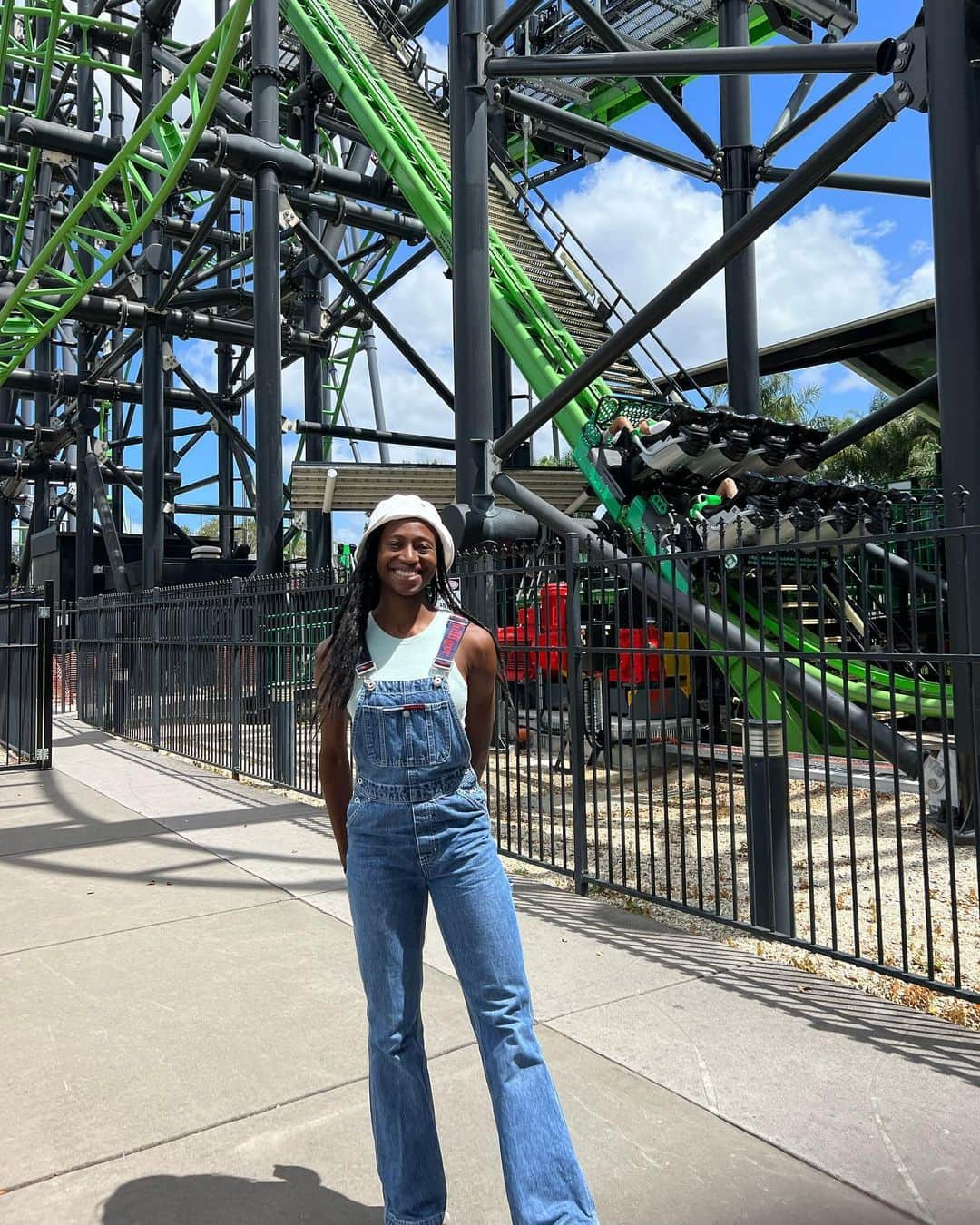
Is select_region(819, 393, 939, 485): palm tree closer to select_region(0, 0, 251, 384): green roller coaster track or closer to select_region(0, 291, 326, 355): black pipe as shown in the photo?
select_region(0, 291, 326, 355): black pipe

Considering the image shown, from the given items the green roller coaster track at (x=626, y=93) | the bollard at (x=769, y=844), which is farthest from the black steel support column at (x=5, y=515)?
the bollard at (x=769, y=844)

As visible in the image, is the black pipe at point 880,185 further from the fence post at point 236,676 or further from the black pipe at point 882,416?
the fence post at point 236,676

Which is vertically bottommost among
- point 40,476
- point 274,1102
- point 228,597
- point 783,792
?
point 274,1102

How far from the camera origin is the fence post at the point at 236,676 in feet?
34.4

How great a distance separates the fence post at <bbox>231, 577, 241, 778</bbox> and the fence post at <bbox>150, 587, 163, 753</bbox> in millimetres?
2512

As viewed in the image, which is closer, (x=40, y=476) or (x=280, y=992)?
(x=280, y=992)

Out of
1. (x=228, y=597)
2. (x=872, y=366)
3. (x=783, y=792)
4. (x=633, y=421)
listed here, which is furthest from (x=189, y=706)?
(x=872, y=366)

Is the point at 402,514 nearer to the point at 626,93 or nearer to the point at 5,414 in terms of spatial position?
the point at 626,93

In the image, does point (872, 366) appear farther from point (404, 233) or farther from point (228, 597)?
point (228, 597)

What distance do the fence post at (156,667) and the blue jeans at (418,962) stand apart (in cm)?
1099

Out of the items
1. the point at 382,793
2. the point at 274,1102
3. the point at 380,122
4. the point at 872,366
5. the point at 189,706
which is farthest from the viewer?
the point at 872,366

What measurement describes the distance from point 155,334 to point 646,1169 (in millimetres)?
18961

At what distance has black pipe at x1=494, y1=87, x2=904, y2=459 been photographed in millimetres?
6258

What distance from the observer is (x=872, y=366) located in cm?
2062
